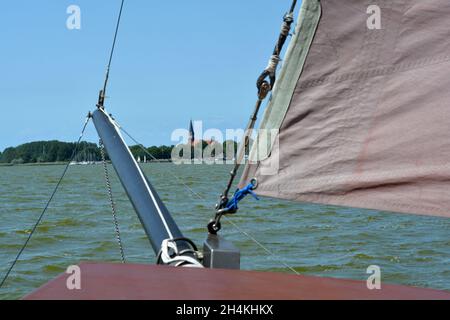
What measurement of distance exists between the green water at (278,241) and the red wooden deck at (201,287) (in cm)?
574

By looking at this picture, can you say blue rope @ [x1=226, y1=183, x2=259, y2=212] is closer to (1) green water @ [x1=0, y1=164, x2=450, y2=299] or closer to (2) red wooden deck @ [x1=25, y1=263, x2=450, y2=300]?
(2) red wooden deck @ [x1=25, y1=263, x2=450, y2=300]

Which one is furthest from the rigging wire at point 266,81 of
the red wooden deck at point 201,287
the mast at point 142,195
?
the red wooden deck at point 201,287

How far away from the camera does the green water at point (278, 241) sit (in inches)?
354

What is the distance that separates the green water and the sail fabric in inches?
214

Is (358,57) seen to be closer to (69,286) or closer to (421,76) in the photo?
(421,76)

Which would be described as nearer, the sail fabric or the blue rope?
the sail fabric

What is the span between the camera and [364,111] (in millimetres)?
2990

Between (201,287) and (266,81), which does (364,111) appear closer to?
(266,81)

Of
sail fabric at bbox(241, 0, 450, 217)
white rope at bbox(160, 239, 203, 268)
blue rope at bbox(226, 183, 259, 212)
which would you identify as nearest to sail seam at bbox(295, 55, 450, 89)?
sail fabric at bbox(241, 0, 450, 217)

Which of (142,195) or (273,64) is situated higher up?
(273,64)

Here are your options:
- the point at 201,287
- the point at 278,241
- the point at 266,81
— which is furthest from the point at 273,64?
the point at 278,241

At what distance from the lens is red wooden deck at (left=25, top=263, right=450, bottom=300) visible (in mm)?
2076

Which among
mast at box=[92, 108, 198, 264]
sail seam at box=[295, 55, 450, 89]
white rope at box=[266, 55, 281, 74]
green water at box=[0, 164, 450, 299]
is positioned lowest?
green water at box=[0, 164, 450, 299]

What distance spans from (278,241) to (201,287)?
9.49 meters
